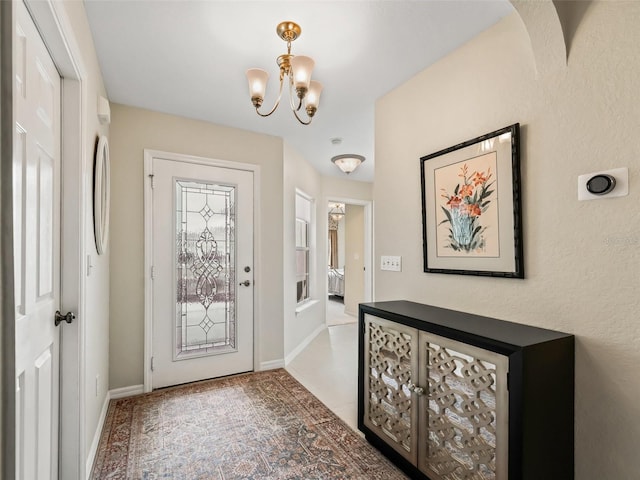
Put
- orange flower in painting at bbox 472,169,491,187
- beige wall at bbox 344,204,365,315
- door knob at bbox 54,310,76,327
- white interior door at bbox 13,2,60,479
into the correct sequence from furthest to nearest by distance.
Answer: beige wall at bbox 344,204,365,315 → orange flower in painting at bbox 472,169,491,187 → door knob at bbox 54,310,76,327 → white interior door at bbox 13,2,60,479

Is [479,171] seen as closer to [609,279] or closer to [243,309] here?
[609,279]

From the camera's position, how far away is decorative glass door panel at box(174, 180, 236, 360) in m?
3.05

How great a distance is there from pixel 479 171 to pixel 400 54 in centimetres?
88

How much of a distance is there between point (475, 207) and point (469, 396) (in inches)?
38.1

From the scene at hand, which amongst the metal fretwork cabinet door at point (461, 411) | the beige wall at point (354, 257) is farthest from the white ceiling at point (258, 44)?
the beige wall at point (354, 257)

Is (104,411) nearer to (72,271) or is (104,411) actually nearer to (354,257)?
(72,271)

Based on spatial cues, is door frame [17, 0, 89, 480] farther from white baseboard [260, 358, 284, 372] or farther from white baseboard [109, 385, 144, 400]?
white baseboard [260, 358, 284, 372]

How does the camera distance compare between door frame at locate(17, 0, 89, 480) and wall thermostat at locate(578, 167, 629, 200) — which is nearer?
wall thermostat at locate(578, 167, 629, 200)

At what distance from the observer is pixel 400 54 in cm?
210

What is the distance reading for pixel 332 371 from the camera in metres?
3.40

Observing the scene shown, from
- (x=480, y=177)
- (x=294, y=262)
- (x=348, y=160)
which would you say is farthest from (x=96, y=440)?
(x=348, y=160)

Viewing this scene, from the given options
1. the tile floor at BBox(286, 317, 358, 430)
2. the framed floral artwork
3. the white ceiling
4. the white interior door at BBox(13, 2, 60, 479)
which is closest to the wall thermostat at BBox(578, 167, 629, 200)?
the framed floral artwork

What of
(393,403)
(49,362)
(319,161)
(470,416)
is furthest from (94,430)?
(319,161)

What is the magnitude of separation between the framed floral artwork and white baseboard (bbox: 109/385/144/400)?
8.23 feet
